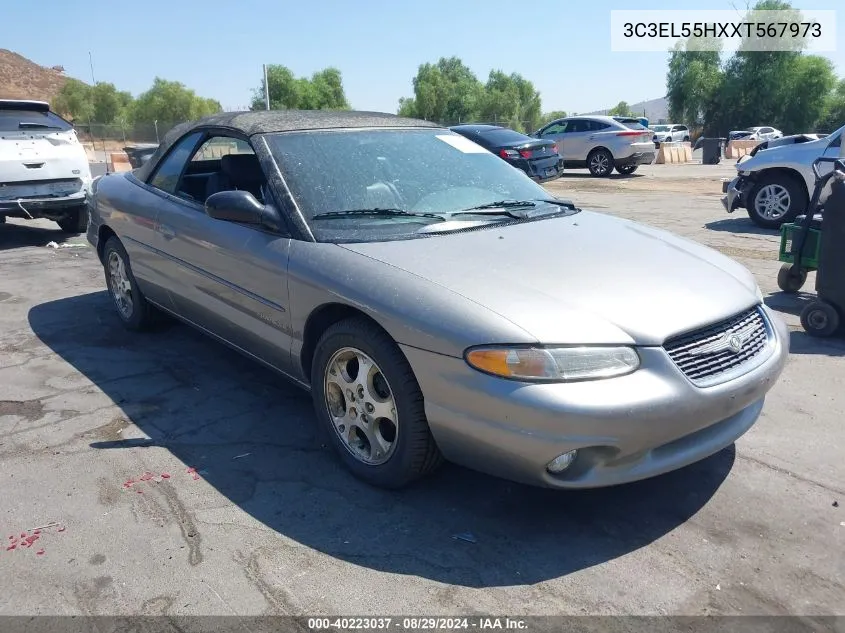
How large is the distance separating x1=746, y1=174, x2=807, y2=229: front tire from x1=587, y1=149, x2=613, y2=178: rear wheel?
35.5ft

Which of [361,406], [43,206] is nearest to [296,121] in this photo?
[361,406]

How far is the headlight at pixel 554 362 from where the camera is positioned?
8.21 ft

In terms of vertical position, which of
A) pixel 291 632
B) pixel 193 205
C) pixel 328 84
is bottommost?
pixel 291 632

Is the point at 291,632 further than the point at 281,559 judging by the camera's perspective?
No

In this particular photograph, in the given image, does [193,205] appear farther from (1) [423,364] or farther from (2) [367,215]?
(1) [423,364]

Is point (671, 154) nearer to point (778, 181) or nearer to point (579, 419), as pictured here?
point (778, 181)

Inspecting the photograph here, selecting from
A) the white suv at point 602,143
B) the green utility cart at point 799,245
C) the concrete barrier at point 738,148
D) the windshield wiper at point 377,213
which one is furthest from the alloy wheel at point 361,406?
the concrete barrier at point 738,148

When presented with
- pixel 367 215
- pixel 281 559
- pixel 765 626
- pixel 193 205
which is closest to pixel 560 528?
pixel 765 626

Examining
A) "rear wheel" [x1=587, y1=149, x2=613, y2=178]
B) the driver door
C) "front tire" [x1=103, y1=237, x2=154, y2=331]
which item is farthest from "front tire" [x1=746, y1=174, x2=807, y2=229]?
"rear wheel" [x1=587, y1=149, x2=613, y2=178]

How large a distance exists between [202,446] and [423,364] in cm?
149

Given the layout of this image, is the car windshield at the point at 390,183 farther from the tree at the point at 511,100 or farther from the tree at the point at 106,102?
the tree at the point at 106,102

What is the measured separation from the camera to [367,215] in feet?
11.3

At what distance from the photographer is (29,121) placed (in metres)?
8.98

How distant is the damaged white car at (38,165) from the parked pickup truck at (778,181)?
8.75 meters
